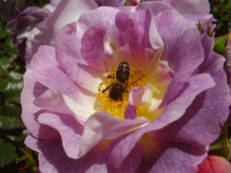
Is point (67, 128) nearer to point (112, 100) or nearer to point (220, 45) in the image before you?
point (112, 100)

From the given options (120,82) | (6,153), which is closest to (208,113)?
(120,82)

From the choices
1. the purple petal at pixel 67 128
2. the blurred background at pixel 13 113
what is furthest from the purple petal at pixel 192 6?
the purple petal at pixel 67 128

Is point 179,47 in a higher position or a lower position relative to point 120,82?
higher

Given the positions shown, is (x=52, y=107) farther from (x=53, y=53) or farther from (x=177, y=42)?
(x=177, y=42)

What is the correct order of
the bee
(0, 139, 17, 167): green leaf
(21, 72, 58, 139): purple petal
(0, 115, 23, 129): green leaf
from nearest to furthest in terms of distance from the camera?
(21, 72, 58, 139): purple petal
the bee
(0, 139, 17, 167): green leaf
(0, 115, 23, 129): green leaf

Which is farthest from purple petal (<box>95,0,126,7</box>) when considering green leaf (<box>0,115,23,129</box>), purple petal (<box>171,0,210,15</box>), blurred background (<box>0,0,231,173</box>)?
green leaf (<box>0,115,23,129</box>)

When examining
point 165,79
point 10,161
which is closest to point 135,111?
point 165,79

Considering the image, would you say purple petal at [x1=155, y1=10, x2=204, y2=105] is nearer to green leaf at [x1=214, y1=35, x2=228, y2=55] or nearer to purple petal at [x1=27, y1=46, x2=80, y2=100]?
green leaf at [x1=214, y1=35, x2=228, y2=55]

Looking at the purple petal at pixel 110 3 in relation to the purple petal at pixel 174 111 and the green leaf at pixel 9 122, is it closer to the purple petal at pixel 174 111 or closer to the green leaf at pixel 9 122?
the purple petal at pixel 174 111
